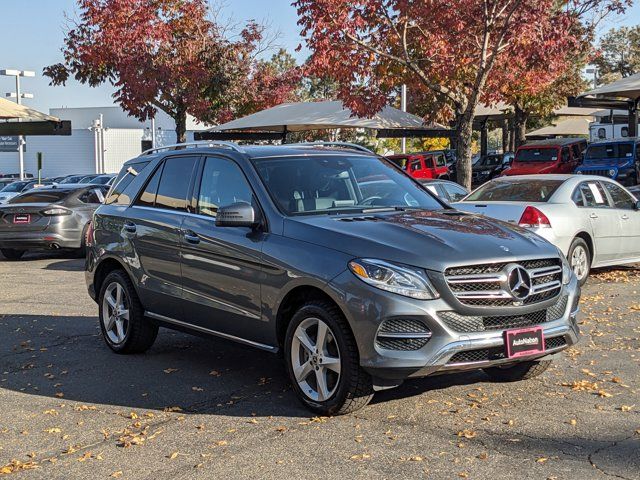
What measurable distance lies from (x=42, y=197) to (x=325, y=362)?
12.7 metres

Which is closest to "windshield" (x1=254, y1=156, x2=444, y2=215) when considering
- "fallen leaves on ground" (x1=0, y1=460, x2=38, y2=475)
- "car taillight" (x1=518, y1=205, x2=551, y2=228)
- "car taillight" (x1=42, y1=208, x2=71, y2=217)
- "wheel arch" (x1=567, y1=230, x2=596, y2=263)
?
"fallen leaves on ground" (x1=0, y1=460, x2=38, y2=475)

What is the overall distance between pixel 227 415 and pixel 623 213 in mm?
8159

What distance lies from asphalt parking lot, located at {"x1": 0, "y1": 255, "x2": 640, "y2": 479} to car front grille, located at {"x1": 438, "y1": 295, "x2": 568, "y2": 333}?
601mm

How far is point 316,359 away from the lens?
231 inches

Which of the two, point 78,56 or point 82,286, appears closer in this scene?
point 82,286

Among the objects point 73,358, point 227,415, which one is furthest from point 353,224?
point 73,358

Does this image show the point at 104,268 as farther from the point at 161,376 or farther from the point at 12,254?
the point at 12,254

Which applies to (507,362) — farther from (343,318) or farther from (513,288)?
(343,318)

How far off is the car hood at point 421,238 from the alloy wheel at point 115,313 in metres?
2.46

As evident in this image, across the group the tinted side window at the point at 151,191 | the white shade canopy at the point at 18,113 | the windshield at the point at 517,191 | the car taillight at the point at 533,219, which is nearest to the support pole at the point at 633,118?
the white shade canopy at the point at 18,113

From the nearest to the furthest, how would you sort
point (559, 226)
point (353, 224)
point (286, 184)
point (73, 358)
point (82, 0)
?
point (353, 224) → point (286, 184) → point (73, 358) → point (559, 226) → point (82, 0)

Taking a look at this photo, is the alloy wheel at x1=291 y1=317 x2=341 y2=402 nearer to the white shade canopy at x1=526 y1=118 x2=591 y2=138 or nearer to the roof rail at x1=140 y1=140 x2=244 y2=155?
the roof rail at x1=140 y1=140 x2=244 y2=155

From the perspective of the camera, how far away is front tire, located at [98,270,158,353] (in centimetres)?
788

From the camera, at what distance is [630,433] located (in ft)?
17.5
